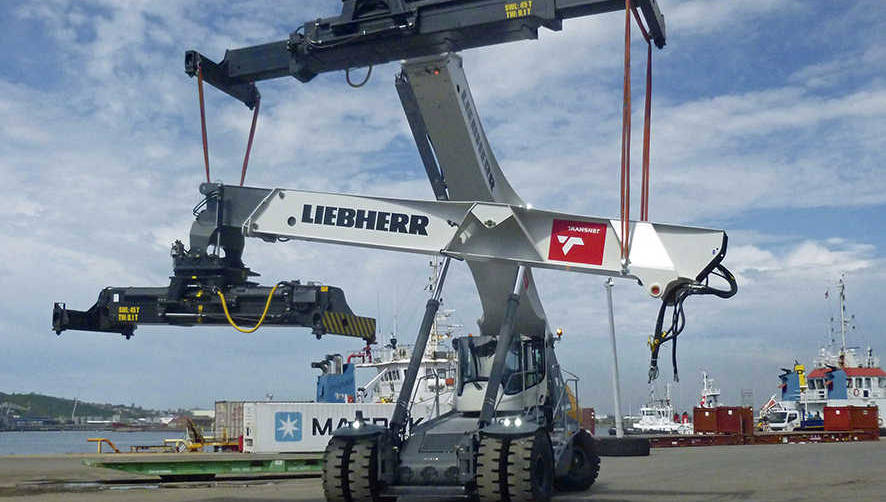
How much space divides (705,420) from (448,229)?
3886 cm

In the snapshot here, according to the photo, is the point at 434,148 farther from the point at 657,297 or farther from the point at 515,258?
the point at 657,297

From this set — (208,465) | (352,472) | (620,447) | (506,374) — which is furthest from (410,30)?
(620,447)

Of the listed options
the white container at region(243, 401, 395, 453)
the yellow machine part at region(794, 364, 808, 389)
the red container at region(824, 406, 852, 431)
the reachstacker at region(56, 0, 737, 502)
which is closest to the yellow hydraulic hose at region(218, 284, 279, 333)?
the reachstacker at region(56, 0, 737, 502)

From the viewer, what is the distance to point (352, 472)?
12.1 m

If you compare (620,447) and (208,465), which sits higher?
(208,465)

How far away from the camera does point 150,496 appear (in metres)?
15.3

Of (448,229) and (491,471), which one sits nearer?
(491,471)

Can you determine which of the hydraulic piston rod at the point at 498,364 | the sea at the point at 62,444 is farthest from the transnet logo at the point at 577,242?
the sea at the point at 62,444

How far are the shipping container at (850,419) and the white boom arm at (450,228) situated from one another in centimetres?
4256

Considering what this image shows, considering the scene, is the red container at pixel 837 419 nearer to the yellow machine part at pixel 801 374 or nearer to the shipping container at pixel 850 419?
the shipping container at pixel 850 419

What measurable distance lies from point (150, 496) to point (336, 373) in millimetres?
21177

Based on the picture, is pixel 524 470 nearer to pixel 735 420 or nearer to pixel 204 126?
pixel 204 126

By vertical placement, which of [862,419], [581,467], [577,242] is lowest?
[862,419]

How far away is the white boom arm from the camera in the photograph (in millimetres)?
11719
